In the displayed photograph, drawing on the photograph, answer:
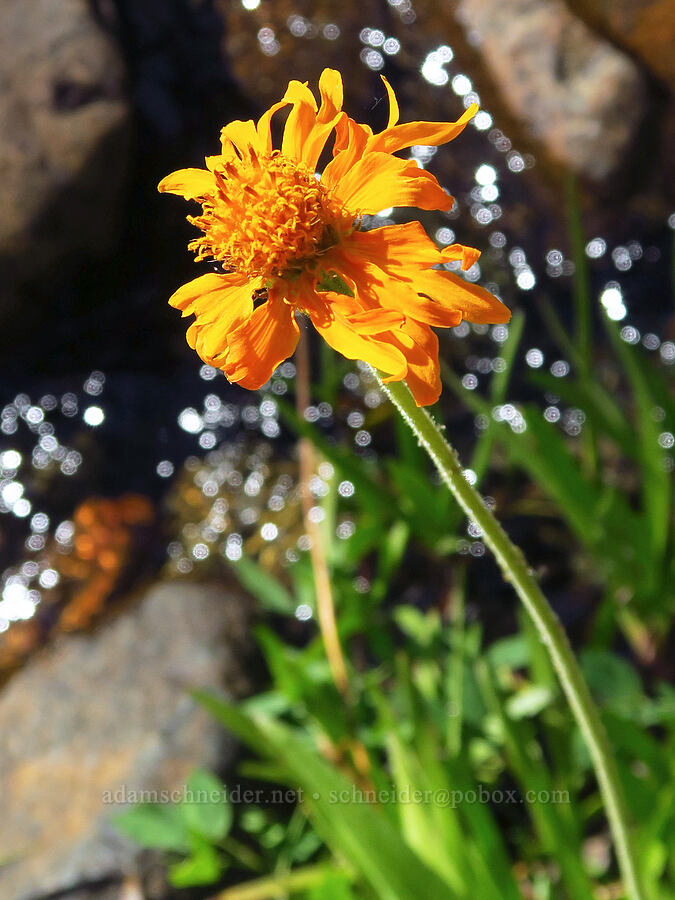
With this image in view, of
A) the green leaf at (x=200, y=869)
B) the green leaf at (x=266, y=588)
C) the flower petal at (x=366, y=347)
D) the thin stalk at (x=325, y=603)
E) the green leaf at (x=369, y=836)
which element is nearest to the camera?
the flower petal at (x=366, y=347)

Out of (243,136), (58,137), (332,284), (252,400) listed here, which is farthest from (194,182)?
(58,137)

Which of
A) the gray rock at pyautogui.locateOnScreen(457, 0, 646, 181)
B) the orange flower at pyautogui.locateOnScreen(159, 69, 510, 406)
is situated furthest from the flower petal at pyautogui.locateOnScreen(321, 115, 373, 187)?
the gray rock at pyautogui.locateOnScreen(457, 0, 646, 181)

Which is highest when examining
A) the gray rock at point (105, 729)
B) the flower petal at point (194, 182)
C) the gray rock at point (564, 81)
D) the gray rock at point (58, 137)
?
the flower petal at point (194, 182)

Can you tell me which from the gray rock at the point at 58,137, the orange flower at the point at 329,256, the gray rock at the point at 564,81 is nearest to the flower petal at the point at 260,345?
the orange flower at the point at 329,256

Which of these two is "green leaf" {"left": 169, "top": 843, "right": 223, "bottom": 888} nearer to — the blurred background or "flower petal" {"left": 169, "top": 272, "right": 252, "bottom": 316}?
the blurred background

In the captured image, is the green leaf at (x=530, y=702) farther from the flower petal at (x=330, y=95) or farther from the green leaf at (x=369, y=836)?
the flower petal at (x=330, y=95)

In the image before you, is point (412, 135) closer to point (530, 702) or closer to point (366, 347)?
point (366, 347)
